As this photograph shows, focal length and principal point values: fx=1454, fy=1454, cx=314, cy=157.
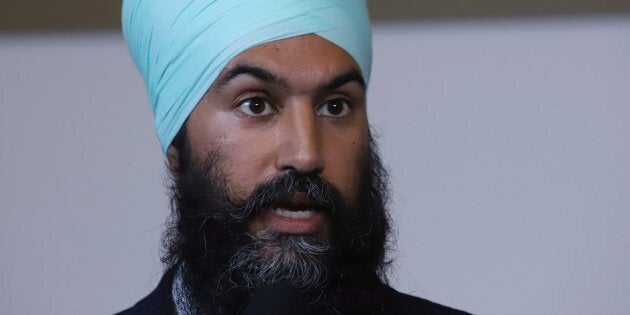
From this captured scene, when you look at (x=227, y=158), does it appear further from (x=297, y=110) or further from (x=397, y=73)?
(x=397, y=73)

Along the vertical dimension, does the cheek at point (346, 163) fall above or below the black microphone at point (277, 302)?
above

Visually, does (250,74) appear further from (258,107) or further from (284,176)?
(284,176)

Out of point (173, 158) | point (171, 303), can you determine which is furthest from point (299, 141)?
point (171, 303)

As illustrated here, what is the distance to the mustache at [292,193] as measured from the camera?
1882mm

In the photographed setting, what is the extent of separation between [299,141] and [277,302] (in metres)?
0.23

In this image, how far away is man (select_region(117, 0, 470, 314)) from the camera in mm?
1907

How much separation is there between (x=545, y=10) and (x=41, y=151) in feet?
3.15

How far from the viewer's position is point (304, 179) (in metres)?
1.88

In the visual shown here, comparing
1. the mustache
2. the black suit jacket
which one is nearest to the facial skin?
the mustache

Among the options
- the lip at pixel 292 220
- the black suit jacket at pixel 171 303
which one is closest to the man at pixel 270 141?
the lip at pixel 292 220

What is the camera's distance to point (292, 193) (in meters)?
1.89

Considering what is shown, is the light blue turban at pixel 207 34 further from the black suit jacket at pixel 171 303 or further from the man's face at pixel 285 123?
the black suit jacket at pixel 171 303

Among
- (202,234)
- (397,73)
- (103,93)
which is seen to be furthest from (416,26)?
(202,234)

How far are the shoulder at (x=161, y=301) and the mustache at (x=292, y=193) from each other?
286mm
